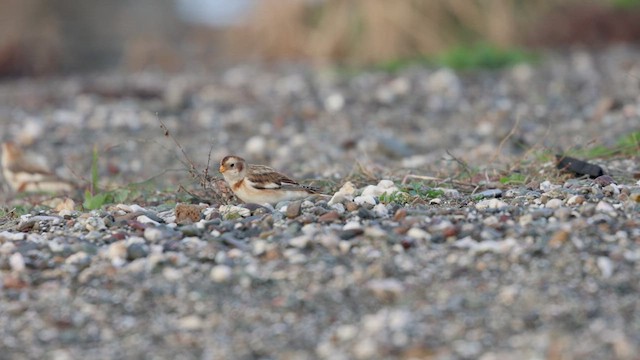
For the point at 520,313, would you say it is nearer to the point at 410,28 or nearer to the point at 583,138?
the point at 583,138

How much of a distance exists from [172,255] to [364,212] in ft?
3.28

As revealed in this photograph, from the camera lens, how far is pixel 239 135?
400 inches

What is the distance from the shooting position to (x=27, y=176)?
Result: 7.66m

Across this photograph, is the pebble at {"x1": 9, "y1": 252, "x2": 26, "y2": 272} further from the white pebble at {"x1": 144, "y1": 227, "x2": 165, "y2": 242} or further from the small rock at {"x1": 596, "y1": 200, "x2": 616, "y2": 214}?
the small rock at {"x1": 596, "y1": 200, "x2": 616, "y2": 214}

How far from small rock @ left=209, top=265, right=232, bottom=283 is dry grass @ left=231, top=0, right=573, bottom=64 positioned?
383 inches

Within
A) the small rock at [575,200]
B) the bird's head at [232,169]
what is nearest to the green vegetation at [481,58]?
the bird's head at [232,169]

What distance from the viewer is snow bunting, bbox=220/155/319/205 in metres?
5.72

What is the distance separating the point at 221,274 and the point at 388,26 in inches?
400

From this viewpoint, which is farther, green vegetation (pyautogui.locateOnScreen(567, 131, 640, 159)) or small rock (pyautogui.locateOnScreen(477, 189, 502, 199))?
green vegetation (pyautogui.locateOnScreen(567, 131, 640, 159))

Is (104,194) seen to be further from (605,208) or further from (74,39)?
(74,39)

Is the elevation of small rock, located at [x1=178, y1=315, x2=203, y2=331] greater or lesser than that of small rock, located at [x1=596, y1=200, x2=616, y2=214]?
lesser

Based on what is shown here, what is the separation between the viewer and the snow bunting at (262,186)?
572 centimetres

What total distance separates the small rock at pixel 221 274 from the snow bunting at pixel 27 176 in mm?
3200

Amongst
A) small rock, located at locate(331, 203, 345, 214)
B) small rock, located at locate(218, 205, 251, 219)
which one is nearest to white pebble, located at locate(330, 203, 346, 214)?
small rock, located at locate(331, 203, 345, 214)
